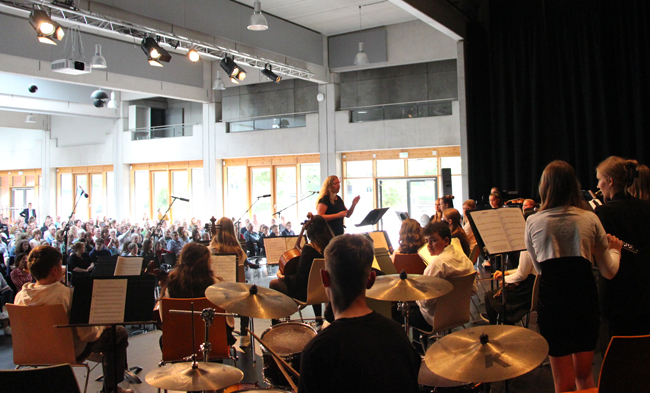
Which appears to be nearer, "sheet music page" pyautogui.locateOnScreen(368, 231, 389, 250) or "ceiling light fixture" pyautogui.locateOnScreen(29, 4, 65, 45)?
"sheet music page" pyautogui.locateOnScreen(368, 231, 389, 250)

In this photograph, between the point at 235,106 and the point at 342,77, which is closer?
the point at 342,77

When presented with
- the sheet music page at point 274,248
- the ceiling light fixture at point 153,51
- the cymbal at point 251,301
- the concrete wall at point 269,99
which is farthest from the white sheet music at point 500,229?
the concrete wall at point 269,99

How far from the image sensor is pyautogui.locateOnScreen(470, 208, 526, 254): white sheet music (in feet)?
10.5

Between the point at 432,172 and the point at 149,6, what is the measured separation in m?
7.74

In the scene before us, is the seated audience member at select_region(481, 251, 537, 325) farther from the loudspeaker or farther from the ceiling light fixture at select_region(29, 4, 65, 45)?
the ceiling light fixture at select_region(29, 4, 65, 45)

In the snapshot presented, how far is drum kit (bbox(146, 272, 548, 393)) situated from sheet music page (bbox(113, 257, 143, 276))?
1.81m

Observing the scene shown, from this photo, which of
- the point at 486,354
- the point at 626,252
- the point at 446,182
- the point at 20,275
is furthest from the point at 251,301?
the point at 446,182

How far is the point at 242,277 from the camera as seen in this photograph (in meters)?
5.00

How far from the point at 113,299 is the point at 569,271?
260cm

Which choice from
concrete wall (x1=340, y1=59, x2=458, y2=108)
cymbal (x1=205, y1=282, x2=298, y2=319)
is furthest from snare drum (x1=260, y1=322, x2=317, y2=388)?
concrete wall (x1=340, y1=59, x2=458, y2=108)

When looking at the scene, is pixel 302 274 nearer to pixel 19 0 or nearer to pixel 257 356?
pixel 257 356

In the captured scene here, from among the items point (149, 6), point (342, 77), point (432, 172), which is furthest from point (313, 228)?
point (342, 77)

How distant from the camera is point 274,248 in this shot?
5.65 meters

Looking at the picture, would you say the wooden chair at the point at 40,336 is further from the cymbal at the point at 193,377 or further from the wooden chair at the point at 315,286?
the wooden chair at the point at 315,286
